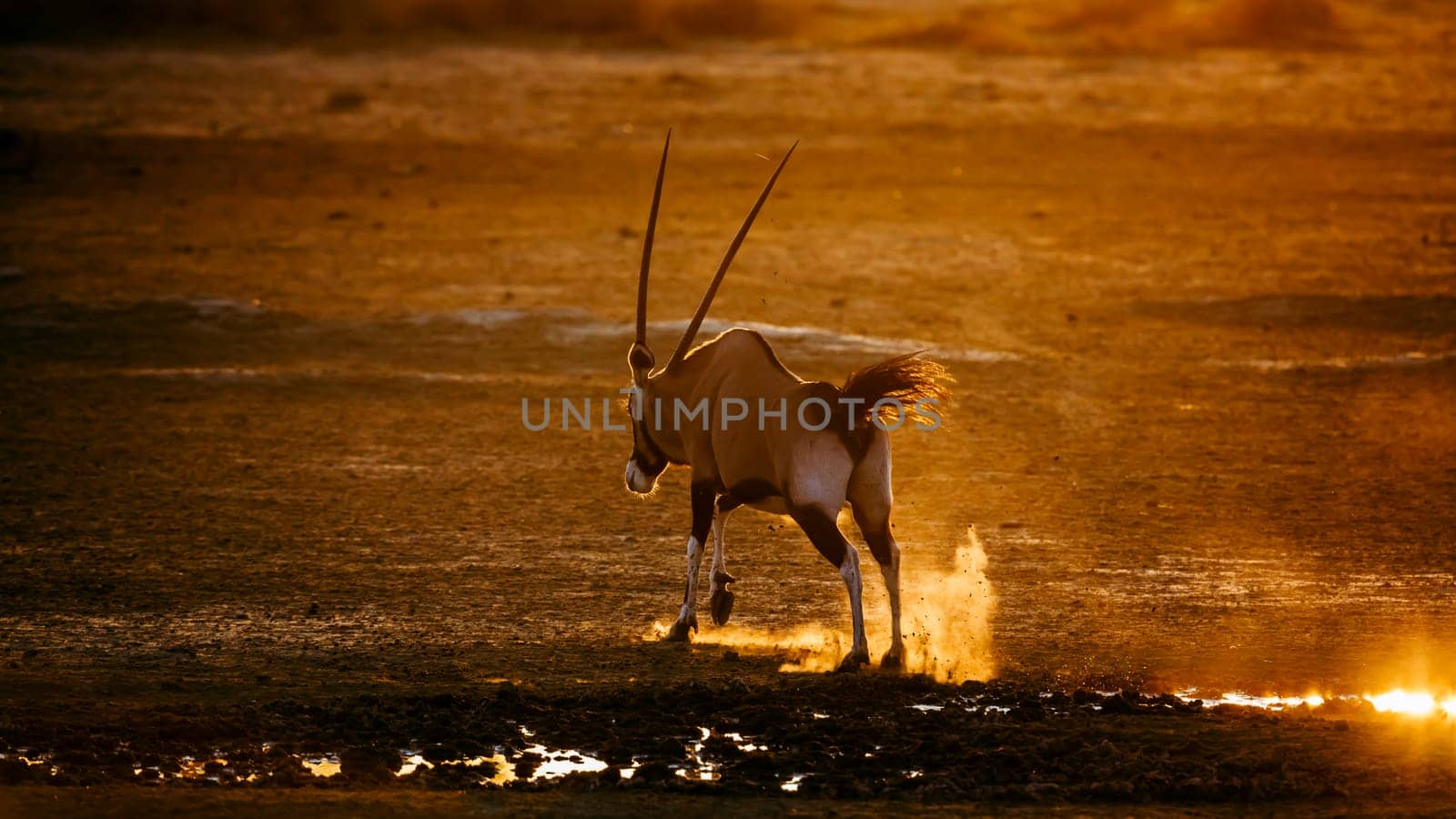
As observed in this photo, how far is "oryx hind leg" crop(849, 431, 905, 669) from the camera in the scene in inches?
387

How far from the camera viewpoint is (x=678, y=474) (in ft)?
49.9

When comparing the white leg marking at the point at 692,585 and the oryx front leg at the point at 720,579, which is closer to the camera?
the oryx front leg at the point at 720,579

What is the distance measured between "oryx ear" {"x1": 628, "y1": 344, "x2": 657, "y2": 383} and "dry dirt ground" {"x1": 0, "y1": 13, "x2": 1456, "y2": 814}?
1.36 metres

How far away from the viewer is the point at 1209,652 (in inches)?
403

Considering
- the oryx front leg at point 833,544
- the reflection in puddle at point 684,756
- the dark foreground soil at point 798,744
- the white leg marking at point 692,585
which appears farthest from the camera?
the white leg marking at point 692,585

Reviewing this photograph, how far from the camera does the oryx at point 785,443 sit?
9.76 meters

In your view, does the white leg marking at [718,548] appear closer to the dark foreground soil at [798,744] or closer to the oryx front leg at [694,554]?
the oryx front leg at [694,554]

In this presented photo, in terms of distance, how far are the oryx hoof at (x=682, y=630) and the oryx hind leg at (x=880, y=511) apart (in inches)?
44.0

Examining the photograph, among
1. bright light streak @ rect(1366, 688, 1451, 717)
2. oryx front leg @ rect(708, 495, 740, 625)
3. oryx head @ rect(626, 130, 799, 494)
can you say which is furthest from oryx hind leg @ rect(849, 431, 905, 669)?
bright light streak @ rect(1366, 688, 1451, 717)

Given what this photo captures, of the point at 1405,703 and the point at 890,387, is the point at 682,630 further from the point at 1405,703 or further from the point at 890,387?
the point at 1405,703

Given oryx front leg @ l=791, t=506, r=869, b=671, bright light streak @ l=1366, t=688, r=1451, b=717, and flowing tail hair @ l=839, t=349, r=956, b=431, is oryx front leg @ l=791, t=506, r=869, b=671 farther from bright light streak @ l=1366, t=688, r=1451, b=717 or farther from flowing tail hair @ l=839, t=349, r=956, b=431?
bright light streak @ l=1366, t=688, r=1451, b=717

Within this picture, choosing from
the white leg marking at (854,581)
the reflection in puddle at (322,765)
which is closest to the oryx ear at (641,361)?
the white leg marking at (854,581)

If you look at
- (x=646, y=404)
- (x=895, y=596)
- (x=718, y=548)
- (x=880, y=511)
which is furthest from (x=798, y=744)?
(x=646, y=404)

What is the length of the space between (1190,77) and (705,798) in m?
34.7
